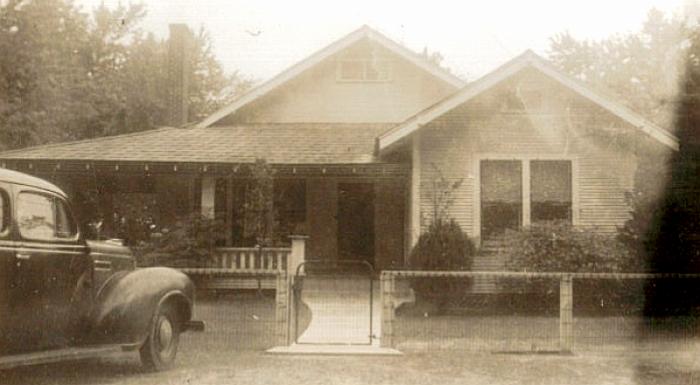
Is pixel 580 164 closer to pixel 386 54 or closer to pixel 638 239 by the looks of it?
pixel 638 239

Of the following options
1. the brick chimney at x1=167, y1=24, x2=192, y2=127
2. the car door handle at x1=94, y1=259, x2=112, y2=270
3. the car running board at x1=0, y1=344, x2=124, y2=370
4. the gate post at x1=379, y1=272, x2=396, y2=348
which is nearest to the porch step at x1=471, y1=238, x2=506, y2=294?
the gate post at x1=379, y1=272, x2=396, y2=348

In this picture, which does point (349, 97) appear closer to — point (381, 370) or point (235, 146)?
point (235, 146)

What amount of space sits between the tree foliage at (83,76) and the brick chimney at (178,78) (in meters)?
5.04

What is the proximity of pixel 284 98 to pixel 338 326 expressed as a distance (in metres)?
10.2

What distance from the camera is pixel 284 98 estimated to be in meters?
21.2

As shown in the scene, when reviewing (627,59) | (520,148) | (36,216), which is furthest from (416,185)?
(627,59)

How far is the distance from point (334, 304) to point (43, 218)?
7.22 m

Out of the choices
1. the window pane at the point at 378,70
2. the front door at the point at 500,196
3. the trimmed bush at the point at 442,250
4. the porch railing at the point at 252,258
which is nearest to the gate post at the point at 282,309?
the trimmed bush at the point at 442,250

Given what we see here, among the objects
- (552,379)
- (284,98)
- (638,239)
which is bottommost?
(552,379)

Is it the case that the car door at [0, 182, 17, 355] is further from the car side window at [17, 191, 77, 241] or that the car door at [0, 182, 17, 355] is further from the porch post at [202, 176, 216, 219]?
the porch post at [202, 176, 216, 219]

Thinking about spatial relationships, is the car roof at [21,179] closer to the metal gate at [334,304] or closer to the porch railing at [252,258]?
the metal gate at [334,304]

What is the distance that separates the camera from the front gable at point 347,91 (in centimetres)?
2083

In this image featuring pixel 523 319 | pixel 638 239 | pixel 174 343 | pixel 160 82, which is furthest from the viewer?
pixel 160 82

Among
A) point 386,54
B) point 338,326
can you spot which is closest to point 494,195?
point 338,326
